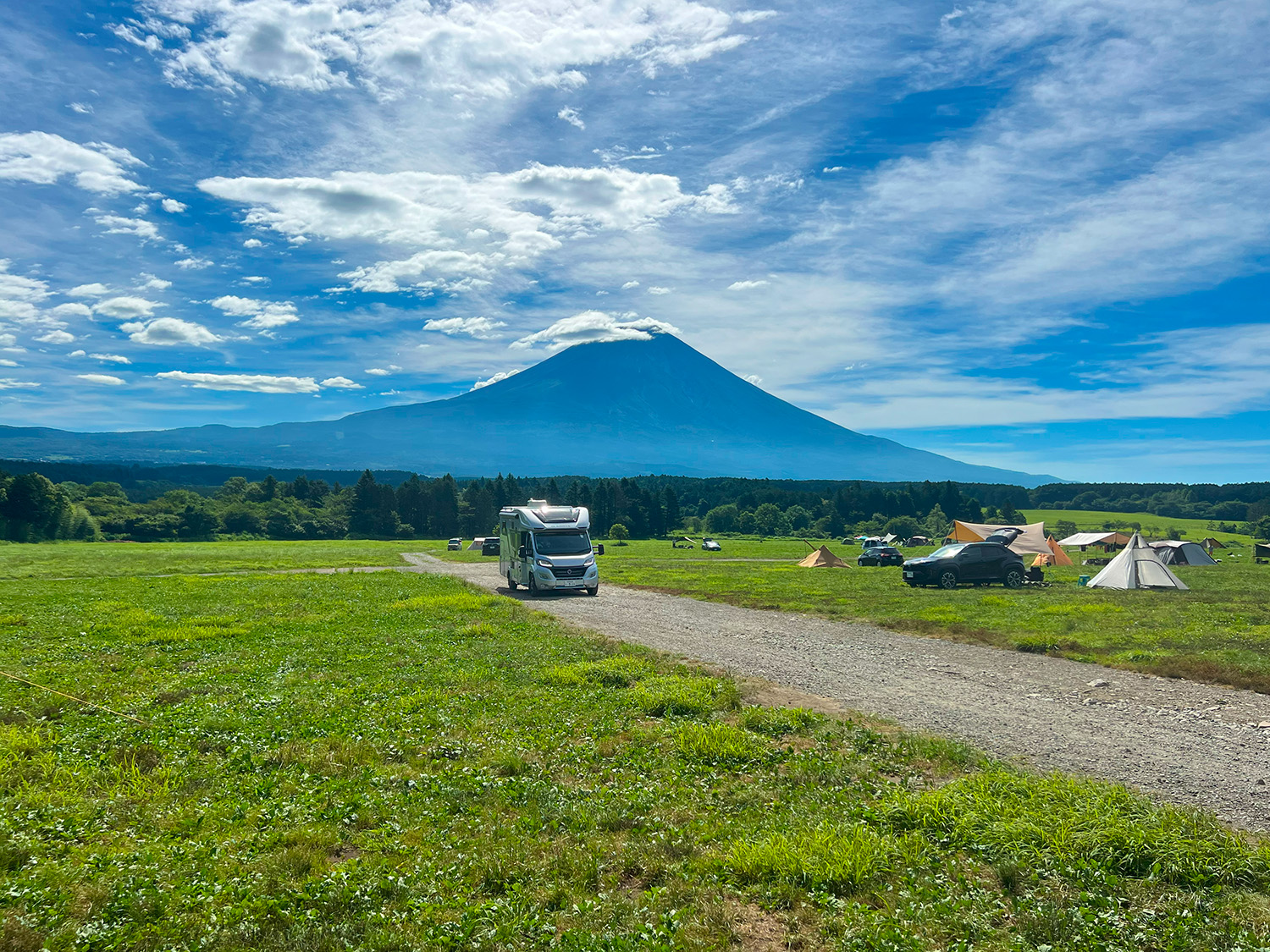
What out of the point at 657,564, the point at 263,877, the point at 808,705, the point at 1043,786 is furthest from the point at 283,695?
the point at 657,564

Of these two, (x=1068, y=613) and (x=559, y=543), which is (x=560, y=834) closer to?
(x=1068, y=613)

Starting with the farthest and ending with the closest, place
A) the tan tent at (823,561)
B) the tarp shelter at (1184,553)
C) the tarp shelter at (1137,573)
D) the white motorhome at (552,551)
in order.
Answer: the tarp shelter at (1184,553) → the tan tent at (823,561) → the tarp shelter at (1137,573) → the white motorhome at (552,551)

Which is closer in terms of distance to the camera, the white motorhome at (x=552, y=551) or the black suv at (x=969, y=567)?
the white motorhome at (x=552, y=551)

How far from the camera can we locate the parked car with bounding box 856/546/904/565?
55.9 m

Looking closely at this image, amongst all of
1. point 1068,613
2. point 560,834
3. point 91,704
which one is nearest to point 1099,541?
point 1068,613

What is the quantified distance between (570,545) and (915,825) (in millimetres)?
24246

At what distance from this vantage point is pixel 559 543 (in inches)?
1180

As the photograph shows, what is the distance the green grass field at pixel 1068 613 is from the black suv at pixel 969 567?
0.97m

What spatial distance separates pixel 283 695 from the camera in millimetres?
11078

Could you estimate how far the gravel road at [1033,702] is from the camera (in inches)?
306

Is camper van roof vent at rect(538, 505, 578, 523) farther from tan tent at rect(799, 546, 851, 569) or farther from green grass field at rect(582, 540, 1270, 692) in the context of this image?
tan tent at rect(799, 546, 851, 569)

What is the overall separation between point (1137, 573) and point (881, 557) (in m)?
23.6

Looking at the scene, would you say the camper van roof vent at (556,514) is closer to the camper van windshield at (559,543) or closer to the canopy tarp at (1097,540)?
the camper van windshield at (559,543)

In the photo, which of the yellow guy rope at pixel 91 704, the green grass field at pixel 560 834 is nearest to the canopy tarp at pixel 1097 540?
the green grass field at pixel 560 834
